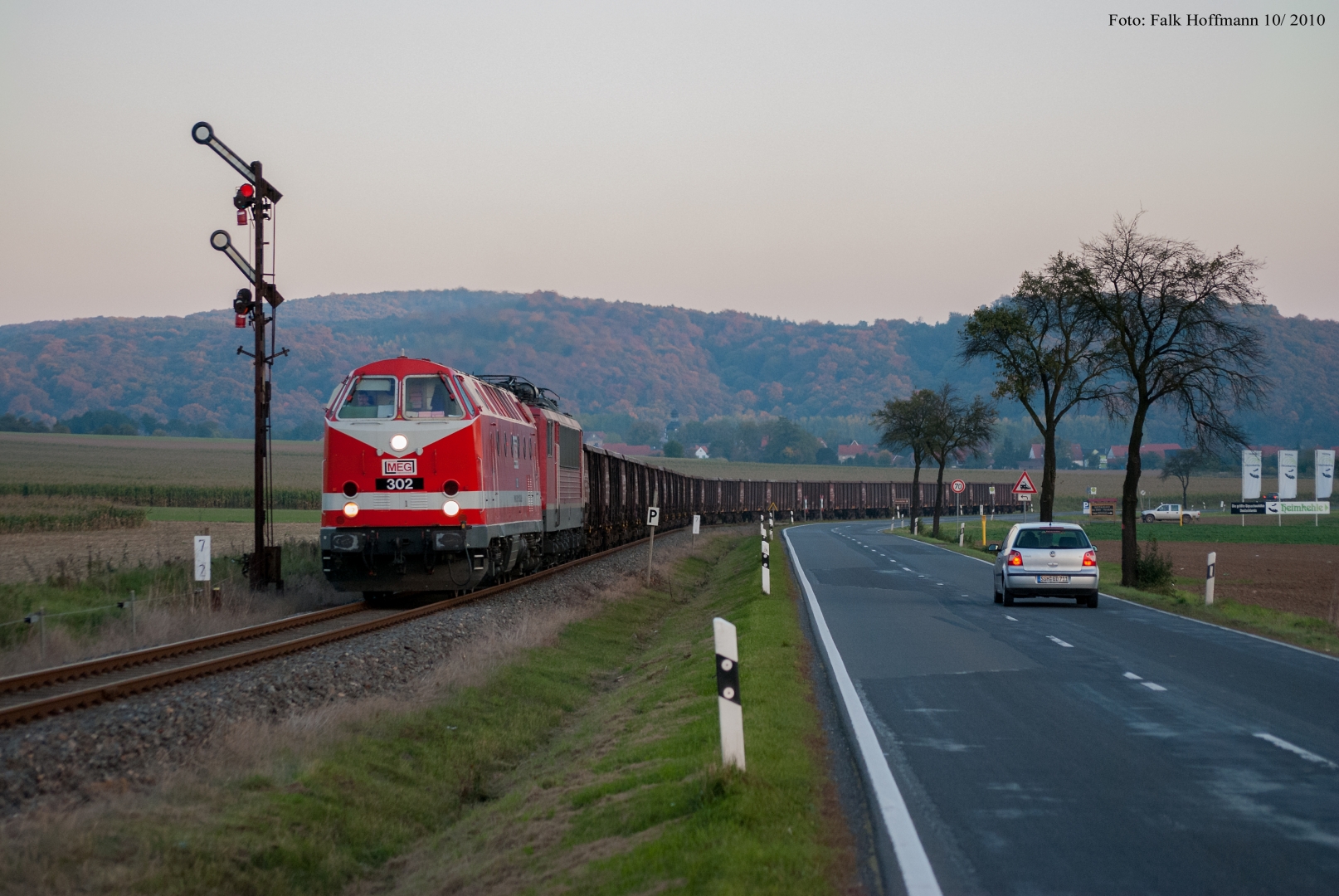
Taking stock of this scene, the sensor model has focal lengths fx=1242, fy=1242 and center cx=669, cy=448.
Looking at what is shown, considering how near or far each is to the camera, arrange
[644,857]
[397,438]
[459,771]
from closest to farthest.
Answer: [644,857] < [459,771] < [397,438]

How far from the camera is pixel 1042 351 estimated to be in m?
39.8

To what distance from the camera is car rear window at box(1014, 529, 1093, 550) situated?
22562 mm

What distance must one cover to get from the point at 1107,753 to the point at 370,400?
574 inches

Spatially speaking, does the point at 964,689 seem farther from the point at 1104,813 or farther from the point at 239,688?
the point at 239,688

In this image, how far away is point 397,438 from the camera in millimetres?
20047

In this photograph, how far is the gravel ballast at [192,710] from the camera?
845cm

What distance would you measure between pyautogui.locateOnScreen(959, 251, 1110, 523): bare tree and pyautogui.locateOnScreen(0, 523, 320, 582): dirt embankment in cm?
2238

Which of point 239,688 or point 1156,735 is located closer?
point 1156,735

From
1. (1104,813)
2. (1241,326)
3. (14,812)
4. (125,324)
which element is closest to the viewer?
(1104,813)

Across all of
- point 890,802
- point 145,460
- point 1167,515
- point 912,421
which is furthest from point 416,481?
point 1167,515

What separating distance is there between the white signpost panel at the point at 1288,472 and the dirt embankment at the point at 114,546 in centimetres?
6004

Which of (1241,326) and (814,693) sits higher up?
(1241,326)

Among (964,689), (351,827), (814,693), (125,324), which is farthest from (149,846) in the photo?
(125,324)

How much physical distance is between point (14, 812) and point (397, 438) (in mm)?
12631
